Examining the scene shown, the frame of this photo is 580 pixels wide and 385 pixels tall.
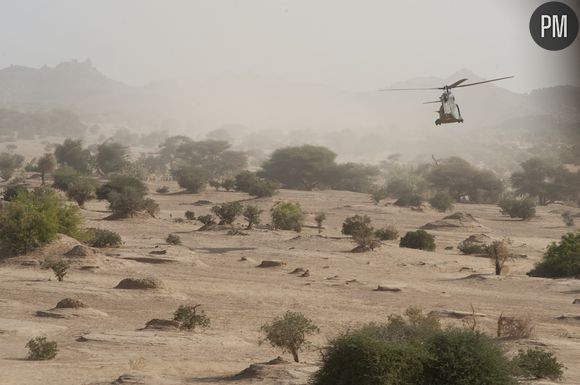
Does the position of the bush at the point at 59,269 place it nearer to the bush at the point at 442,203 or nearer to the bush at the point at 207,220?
the bush at the point at 207,220

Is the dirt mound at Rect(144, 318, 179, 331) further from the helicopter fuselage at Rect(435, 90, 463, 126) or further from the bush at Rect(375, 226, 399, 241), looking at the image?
the bush at Rect(375, 226, 399, 241)

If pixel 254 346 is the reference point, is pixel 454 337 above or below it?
above

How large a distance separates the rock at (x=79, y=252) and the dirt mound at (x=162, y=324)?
11667mm

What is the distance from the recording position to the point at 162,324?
21.1m

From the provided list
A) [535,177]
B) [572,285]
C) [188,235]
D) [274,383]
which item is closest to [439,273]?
[572,285]

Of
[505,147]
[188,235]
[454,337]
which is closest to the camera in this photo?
[454,337]

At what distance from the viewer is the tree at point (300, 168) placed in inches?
3615

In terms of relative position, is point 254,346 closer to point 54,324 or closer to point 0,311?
point 54,324

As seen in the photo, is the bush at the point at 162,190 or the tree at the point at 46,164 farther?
the tree at the point at 46,164

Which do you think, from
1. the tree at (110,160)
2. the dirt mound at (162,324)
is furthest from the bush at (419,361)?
the tree at (110,160)

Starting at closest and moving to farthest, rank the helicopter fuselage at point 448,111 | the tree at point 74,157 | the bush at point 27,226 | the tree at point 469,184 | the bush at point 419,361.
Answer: the bush at point 419,361, the helicopter fuselage at point 448,111, the bush at point 27,226, the tree at point 469,184, the tree at point 74,157

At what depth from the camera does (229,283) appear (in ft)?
99.2

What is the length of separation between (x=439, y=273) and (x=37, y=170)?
63378 mm

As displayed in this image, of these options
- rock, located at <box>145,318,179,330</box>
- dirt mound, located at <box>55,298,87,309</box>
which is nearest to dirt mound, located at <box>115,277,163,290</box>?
dirt mound, located at <box>55,298,87,309</box>
